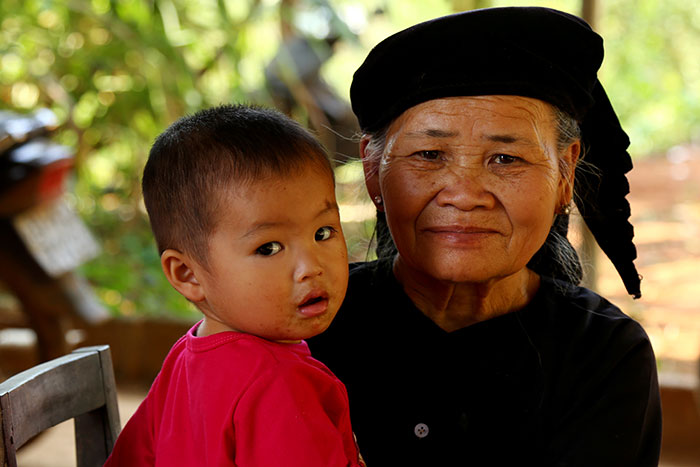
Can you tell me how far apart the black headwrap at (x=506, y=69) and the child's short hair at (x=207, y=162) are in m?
0.37

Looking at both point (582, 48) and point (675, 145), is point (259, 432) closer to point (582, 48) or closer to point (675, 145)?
point (582, 48)

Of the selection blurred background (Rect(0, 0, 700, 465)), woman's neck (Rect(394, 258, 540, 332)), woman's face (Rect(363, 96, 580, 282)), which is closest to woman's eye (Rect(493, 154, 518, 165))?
woman's face (Rect(363, 96, 580, 282))

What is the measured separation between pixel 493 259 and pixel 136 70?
4.10 meters

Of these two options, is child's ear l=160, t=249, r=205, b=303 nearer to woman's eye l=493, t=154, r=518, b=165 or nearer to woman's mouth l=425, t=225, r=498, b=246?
woman's mouth l=425, t=225, r=498, b=246

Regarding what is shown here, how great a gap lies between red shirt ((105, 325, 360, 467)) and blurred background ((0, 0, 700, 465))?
6.28 feet

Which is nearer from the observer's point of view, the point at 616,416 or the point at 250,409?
the point at 250,409

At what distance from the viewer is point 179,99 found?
194 inches

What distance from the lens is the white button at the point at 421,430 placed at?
176 centimetres

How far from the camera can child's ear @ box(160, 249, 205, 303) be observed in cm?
142

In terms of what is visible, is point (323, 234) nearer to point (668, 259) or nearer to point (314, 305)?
point (314, 305)

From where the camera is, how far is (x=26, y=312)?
3.95 meters

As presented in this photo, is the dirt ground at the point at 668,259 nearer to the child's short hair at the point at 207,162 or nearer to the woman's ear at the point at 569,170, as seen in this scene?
the woman's ear at the point at 569,170

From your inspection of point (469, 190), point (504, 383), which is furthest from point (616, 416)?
point (469, 190)

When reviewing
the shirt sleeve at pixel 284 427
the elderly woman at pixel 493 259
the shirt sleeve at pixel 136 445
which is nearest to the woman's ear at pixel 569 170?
the elderly woman at pixel 493 259
